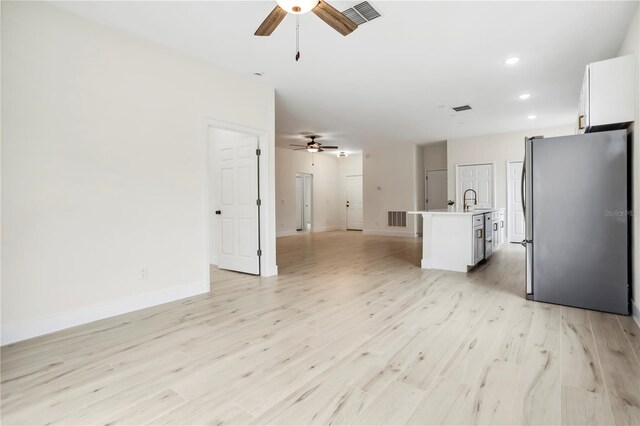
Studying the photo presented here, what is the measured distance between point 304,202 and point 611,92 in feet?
30.6

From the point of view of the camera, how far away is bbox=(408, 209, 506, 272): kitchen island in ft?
15.9

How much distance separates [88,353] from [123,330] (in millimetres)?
414

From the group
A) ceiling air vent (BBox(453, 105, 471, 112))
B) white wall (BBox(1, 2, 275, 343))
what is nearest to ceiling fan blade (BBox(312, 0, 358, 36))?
white wall (BBox(1, 2, 275, 343))

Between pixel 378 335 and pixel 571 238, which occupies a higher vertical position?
pixel 571 238

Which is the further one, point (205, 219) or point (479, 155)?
point (479, 155)

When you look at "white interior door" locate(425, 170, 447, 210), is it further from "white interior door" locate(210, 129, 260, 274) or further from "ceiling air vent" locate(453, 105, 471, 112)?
"white interior door" locate(210, 129, 260, 274)

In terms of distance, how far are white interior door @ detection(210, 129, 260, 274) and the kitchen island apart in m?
2.67

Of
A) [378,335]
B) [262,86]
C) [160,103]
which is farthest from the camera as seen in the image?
[262,86]

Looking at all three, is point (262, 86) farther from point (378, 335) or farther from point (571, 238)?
point (571, 238)

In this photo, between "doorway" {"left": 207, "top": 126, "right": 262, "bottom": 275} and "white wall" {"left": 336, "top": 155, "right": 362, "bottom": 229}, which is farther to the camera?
"white wall" {"left": 336, "top": 155, "right": 362, "bottom": 229}

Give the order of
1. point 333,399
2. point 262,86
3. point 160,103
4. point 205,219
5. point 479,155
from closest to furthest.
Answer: point 333,399 → point 160,103 → point 205,219 → point 262,86 → point 479,155

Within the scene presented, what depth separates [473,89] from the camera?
192 inches

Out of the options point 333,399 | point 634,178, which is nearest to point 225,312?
point 333,399

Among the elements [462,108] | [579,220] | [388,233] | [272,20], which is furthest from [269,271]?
[388,233]
